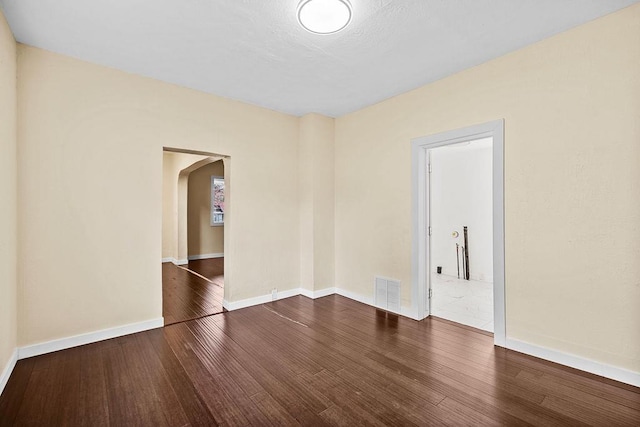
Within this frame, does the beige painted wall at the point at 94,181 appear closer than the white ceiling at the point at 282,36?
No

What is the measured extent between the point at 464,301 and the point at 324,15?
386 cm

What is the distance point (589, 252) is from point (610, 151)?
768 millimetres

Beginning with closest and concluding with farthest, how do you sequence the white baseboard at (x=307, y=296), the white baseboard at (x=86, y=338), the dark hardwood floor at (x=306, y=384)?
the dark hardwood floor at (x=306, y=384)
the white baseboard at (x=86, y=338)
the white baseboard at (x=307, y=296)

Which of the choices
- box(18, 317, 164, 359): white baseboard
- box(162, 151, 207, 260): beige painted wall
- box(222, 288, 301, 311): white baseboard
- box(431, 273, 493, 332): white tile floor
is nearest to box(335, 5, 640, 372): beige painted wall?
box(431, 273, 493, 332): white tile floor

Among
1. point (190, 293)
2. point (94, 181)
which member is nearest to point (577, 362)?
point (94, 181)

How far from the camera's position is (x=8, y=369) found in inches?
85.7

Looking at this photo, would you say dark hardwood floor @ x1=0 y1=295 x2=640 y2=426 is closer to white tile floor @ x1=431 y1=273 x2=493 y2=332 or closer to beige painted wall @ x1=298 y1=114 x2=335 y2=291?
white tile floor @ x1=431 y1=273 x2=493 y2=332

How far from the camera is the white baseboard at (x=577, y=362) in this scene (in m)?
2.09

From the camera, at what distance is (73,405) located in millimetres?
1897

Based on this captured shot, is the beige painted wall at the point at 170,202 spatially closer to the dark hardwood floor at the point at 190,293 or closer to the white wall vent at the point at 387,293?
the dark hardwood floor at the point at 190,293

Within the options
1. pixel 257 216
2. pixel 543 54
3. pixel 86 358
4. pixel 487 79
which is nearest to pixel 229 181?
pixel 257 216

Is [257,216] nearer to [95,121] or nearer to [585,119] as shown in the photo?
[95,121]

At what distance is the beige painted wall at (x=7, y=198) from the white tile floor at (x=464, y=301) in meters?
4.00

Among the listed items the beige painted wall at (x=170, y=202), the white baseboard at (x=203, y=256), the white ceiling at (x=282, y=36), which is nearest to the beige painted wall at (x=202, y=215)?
the white baseboard at (x=203, y=256)
